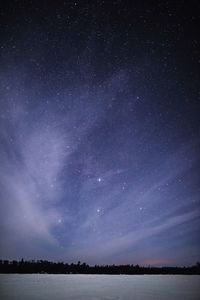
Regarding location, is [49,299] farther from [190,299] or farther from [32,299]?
[190,299]

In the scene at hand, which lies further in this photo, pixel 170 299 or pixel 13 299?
pixel 170 299

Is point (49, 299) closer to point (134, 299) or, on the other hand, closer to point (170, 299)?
point (134, 299)

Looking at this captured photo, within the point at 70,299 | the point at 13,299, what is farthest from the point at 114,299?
the point at 13,299

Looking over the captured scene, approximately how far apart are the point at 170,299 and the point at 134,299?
8441 mm

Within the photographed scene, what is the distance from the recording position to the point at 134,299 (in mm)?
61188

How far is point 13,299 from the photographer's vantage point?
57.4m

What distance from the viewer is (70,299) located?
61.5 metres

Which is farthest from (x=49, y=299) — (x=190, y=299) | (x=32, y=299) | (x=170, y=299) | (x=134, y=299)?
(x=190, y=299)

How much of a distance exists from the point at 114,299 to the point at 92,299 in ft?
14.8

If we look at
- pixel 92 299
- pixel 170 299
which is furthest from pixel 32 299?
pixel 170 299

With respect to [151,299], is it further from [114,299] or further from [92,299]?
[92,299]

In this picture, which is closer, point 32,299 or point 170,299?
point 32,299

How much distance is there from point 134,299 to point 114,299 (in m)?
4.35

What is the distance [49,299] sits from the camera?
61.0 meters
